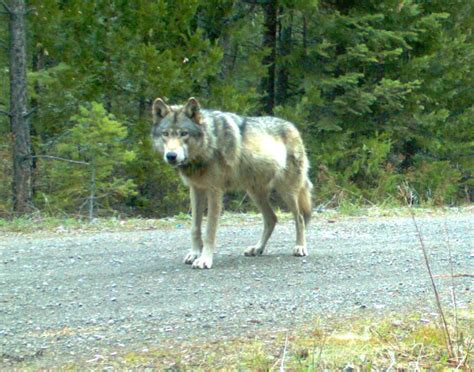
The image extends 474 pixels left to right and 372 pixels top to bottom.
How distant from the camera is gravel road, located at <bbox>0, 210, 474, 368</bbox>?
457cm

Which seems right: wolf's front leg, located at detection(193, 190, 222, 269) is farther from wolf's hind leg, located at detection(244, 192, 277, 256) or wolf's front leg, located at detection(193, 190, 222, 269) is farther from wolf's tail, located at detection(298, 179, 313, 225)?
wolf's tail, located at detection(298, 179, 313, 225)

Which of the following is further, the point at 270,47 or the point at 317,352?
the point at 270,47

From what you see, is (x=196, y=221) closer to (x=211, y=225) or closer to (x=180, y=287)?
(x=211, y=225)

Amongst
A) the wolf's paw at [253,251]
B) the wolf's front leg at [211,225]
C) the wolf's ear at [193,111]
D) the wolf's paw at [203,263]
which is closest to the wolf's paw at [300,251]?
the wolf's paw at [253,251]

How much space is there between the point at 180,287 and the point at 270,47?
1325 cm

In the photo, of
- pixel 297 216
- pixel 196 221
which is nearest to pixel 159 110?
pixel 196 221

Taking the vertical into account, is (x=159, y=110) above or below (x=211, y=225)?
above

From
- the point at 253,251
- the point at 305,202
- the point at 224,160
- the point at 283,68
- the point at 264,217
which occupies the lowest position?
the point at 253,251

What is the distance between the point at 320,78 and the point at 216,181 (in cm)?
1090

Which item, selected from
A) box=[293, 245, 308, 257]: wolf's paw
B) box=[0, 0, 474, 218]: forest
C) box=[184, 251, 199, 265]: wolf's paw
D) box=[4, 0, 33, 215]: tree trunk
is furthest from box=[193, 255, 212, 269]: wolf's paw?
box=[4, 0, 33, 215]: tree trunk

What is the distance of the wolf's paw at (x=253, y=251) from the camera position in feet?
24.8

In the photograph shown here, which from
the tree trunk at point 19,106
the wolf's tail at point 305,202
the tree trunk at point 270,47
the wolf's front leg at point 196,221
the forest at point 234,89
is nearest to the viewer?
the wolf's front leg at point 196,221

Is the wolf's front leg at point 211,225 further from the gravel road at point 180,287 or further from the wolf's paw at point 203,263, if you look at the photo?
the gravel road at point 180,287

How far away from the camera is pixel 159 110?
707 cm
